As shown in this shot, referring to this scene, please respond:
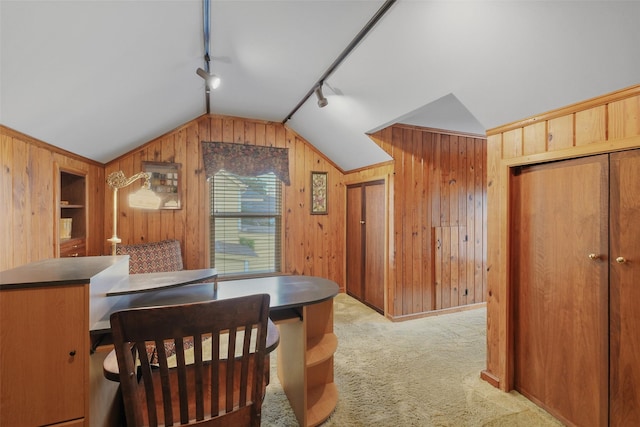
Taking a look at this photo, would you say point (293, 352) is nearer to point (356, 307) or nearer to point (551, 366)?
point (551, 366)

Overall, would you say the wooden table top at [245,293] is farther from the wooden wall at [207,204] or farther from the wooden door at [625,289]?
the wooden wall at [207,204]

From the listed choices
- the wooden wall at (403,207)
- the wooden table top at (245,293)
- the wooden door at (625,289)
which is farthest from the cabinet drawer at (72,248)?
the wooden door at (625,289)

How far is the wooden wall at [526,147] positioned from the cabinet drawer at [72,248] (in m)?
3.63

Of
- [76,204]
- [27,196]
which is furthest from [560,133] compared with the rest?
[76,204]

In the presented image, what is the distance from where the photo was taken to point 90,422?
3.92 ft

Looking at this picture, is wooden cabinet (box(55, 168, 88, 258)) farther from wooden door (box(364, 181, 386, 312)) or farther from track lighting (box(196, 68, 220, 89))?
wooden door (box(364, 181, 386, 312))

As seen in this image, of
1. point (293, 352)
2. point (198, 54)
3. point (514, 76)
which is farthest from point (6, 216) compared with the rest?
point (514, 76)

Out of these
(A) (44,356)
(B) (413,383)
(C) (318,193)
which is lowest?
(B) (413,383)

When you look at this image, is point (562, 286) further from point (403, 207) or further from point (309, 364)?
point (403, 207)

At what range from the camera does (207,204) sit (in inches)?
147

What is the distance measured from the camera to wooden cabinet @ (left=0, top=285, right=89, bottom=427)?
107 centimetres

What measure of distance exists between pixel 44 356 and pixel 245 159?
3.02 meters

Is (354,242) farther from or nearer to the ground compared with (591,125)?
nearer to the ground

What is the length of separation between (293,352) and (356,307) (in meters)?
2.13
